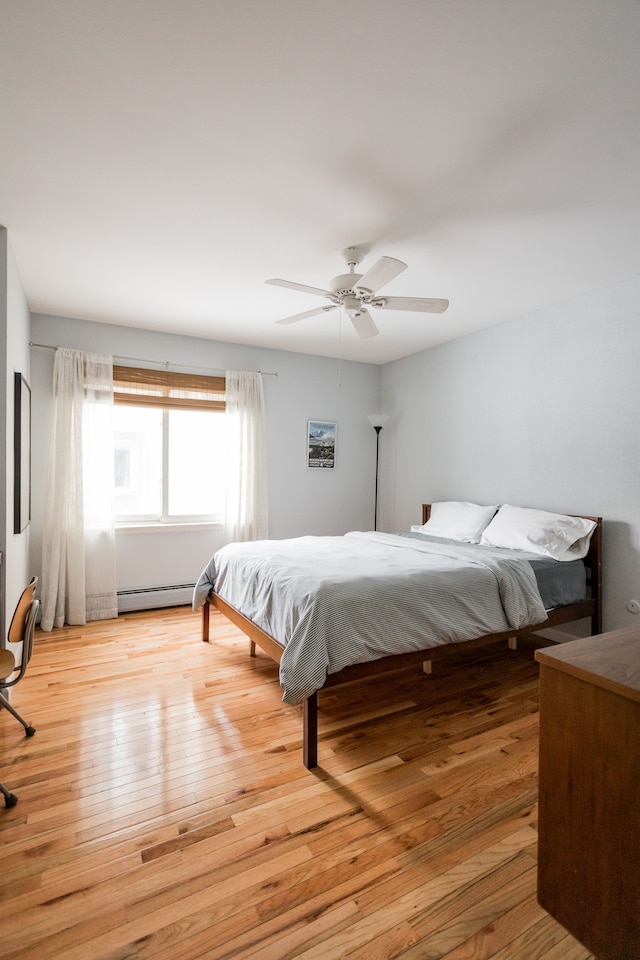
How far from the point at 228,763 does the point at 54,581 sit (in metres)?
2.57

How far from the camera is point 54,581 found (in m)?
3.87

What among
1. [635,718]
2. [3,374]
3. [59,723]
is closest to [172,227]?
[3,374]

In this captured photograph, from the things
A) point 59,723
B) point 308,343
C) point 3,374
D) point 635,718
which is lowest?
point 59,723

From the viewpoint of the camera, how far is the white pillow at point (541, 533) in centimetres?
321

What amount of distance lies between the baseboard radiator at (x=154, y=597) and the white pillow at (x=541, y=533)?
2879 millimetres

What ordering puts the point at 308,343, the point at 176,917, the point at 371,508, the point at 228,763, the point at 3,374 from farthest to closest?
the point at 371,508, the point at 308,343, the point at 3,374, the point at 228,763, the point at 176,917

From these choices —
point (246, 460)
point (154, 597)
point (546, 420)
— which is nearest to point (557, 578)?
point (546, 420)

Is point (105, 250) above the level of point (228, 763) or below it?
above

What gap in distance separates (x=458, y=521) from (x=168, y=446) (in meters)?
2.85

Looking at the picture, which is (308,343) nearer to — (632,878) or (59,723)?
(59,723)

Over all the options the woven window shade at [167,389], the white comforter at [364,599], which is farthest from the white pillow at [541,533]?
the woven window shade at [167,389]

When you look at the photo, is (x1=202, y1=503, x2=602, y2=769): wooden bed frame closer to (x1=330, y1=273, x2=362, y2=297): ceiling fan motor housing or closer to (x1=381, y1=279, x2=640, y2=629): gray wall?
(x1=381, y1=279, x2=640, y2=629): gray wall

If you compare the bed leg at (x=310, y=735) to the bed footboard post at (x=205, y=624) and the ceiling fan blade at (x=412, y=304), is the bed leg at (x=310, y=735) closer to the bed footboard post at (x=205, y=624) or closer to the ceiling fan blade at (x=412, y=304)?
the bed footboard post at (x=205, y=624)

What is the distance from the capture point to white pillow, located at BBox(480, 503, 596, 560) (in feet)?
10.5
